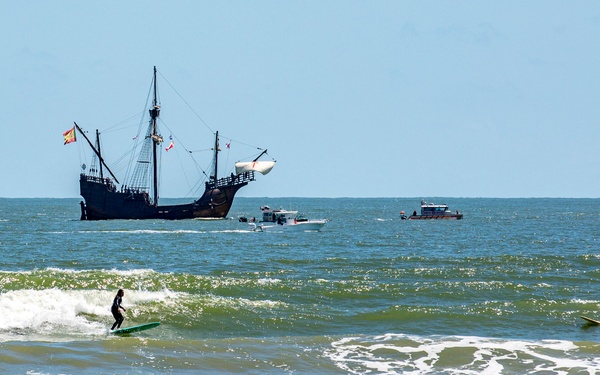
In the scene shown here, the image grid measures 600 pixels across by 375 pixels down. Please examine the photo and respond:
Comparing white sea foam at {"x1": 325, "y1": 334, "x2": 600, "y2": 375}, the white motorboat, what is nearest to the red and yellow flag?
the white motorboat

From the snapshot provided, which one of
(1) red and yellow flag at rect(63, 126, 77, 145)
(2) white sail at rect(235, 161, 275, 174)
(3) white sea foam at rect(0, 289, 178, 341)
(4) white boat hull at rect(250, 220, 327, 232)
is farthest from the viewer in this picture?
(2) white sail at rect(235, 161, 275, 174)

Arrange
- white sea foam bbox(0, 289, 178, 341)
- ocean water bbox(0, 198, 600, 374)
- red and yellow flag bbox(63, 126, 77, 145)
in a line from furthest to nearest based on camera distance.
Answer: red and yellow flag bbox(63, 126, 77, 145) → white sea foam bbox(0, 289, 178, 341) → ocean water bbox(0, 198, 600, 374)

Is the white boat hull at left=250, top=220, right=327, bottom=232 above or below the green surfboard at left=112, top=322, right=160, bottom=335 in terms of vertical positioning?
above

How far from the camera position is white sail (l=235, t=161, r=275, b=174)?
112256 millimetres

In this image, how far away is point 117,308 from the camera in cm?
2481

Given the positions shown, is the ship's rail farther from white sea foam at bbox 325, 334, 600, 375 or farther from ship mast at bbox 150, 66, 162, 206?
white sea foam at bbox 325, 334, 600, 375

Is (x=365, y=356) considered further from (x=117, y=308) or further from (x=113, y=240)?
(x=113, y=240)

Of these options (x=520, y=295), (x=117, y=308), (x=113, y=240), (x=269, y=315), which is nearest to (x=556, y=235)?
(x=113, y=240)

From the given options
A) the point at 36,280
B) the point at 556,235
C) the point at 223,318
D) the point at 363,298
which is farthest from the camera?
the point at 556,235

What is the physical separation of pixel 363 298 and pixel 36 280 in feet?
44.5

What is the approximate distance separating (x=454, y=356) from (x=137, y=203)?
85.1m

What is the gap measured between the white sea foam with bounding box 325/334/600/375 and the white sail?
87.6m

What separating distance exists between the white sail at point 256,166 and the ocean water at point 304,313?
61.2 m

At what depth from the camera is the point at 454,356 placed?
22.7 m
